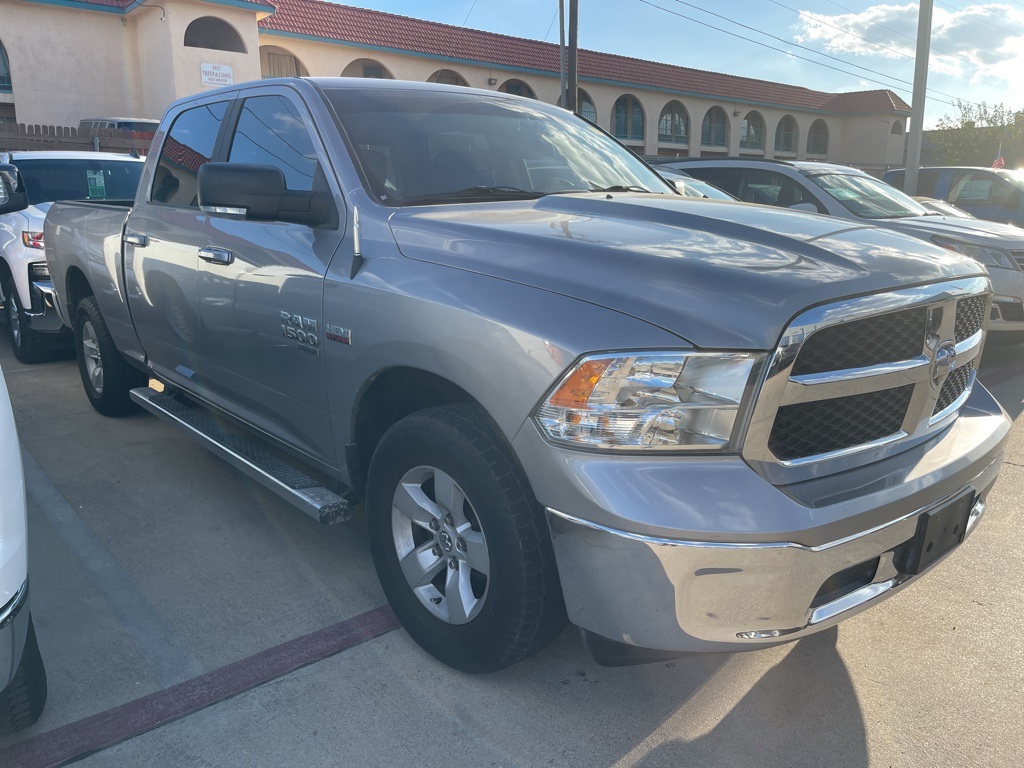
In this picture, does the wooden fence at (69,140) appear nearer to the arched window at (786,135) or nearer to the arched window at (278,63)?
the arched window at (278,63)

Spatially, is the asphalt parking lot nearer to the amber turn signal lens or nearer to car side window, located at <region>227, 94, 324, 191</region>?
the amber turn signal lens

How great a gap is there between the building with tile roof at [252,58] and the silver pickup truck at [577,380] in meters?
19.7

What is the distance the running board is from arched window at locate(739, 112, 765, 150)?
38.2 meters

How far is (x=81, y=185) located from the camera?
7.95 meters

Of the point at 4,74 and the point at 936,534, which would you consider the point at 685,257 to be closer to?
the point at 936,534

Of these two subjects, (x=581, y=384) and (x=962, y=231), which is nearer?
(x=581, y=384)

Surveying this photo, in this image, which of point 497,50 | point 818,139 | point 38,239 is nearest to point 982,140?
point 818,139

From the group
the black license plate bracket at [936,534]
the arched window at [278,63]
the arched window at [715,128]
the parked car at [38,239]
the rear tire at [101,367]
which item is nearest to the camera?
the black license plate bracket at [936,534]

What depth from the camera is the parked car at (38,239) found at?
Result: 6.75 m

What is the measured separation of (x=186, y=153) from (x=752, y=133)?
39.5 m

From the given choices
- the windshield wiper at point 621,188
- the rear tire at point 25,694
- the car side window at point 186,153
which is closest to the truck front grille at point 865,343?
the windshield wiper at point 621,188

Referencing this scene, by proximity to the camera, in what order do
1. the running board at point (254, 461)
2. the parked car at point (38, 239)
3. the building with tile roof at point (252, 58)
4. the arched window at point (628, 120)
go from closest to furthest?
the running board at point (254, 461), the parked car at point (38, 239), the building with tile roof at point (252, 58), the arched window at point (628, 120)

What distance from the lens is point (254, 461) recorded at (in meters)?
3.50

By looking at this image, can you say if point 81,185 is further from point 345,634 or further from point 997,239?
point 997,239
